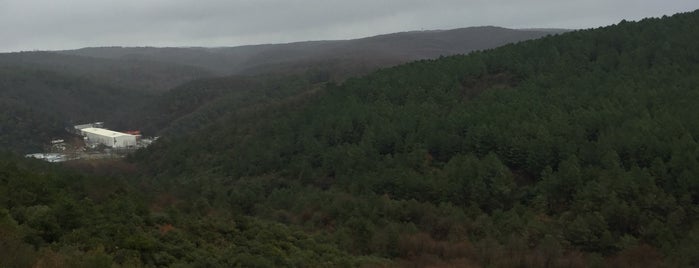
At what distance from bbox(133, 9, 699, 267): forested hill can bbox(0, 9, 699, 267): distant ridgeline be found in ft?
0.52

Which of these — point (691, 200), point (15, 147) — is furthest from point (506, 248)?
point (15, 147)

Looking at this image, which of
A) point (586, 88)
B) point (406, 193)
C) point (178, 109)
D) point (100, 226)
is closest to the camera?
point (100, 226)

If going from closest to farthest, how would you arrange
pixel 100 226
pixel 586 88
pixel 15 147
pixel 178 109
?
pixel 100 226
pixel 586 88
pixel 15 147
pixel 178 109

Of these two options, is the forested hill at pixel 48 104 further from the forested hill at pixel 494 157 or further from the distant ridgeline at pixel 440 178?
the forested hill at pixel 494 157

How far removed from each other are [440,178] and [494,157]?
4.40 m

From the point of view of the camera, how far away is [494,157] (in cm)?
4612

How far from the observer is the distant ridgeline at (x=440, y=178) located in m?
24.5

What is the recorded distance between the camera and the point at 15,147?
10988 centimetres

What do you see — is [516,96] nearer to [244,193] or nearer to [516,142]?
[516,142]

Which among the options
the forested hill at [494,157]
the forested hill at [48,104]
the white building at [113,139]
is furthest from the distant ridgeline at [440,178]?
the forested hill at [48,104]

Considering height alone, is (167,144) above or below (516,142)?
below

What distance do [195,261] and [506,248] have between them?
57.7 ft

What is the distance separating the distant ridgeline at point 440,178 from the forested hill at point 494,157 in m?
0.16

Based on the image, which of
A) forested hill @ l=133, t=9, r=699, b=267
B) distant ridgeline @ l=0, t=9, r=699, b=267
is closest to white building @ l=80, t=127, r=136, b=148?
distant ridgeline @ l=0, t=9, r=699, b=267
